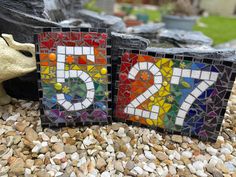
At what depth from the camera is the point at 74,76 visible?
6.12 ft

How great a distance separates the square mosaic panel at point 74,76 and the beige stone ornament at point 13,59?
0.13 meters

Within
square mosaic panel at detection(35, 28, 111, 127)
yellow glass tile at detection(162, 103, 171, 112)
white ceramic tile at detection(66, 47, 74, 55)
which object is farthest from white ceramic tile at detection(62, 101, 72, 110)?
yellow glass tile at detection(162, 103, 171, 112)

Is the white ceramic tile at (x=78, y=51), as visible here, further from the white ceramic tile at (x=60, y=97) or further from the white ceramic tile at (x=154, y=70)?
the white ceramic tile at (x=154, y=70)

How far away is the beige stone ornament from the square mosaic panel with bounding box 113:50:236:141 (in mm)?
611

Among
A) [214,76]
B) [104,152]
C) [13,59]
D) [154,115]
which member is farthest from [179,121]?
[13,59]

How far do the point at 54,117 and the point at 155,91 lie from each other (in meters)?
0.72

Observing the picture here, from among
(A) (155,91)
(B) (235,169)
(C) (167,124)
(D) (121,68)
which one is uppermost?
(D) (121,68)

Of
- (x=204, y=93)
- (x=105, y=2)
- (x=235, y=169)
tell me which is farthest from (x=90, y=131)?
(x=105, y=2)

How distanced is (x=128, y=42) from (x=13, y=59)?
797mm

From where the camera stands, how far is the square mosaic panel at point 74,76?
1.79m

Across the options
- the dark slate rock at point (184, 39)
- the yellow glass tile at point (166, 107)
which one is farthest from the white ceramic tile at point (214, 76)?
the dark slate rock at point (184, 39)

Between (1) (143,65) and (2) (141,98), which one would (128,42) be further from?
(2) (141,98)

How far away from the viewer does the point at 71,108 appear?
1.92 metres

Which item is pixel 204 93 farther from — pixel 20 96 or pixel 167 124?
pixel 20 96
